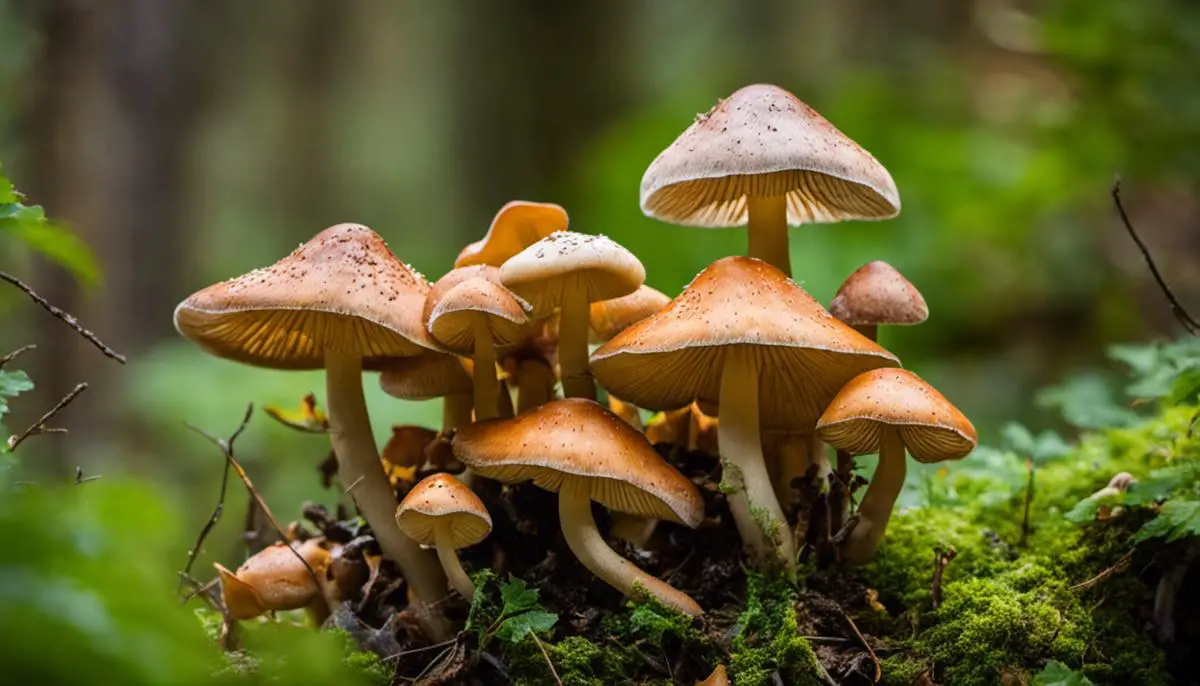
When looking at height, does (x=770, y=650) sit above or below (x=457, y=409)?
below

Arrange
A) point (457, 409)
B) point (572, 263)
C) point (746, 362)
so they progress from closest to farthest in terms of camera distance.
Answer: point (572, 263) < point (746, 362) < point (457, 409)

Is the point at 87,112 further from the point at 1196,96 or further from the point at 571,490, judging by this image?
the point at 1196,96

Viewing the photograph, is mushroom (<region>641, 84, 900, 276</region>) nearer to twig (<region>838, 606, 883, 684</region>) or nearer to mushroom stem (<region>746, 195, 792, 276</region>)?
mushroom stem (<region>746, 195, 792, 276</region>)

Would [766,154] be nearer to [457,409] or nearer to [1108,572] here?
[457,409]

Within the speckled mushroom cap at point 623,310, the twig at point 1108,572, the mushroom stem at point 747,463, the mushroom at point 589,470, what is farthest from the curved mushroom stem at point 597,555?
the twig at point 1108,572

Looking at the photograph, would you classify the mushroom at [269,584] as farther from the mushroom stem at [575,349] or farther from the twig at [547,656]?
the mushroom stem at [575,349]

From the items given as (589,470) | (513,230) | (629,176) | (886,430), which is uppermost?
(629,176)

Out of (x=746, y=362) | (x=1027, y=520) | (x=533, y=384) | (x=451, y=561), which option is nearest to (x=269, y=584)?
(x=451, y=561)
